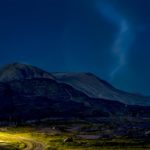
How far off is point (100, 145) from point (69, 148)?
1695 centimetres

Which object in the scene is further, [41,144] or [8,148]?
[41,144]

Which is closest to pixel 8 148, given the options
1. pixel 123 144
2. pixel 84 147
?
pixel 84 147

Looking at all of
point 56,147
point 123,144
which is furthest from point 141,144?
point 56,147

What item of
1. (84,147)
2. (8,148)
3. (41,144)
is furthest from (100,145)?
(8,148)

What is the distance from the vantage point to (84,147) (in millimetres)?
185625

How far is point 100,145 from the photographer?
19150 cm

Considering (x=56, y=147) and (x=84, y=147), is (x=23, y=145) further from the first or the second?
(x=84, y=147)

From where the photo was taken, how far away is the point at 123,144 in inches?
7544

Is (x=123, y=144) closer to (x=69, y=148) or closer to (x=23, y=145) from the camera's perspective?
(x=69, y=148)

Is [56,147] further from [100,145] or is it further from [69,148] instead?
[100,145]

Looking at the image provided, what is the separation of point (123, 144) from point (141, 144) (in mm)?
8363

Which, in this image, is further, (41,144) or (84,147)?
(41,144)

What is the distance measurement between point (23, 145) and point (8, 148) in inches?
643

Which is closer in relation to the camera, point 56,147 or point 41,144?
point 56,147
